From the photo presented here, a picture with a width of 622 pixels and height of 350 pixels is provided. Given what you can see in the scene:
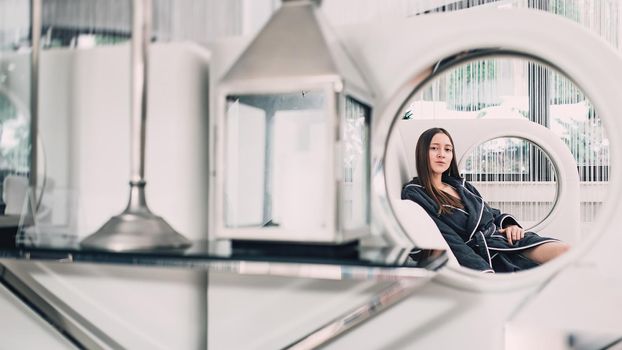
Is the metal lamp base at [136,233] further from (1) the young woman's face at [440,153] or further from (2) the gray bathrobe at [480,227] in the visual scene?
(1) the young woman's face at [440,153]

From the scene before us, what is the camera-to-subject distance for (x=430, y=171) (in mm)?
2260

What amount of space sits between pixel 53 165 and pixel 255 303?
44 centimetres

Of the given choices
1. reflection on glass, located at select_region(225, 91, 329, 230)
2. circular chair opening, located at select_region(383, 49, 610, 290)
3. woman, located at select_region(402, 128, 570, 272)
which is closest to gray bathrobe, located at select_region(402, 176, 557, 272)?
woman, located at select_region(402, 128, 570, 272)

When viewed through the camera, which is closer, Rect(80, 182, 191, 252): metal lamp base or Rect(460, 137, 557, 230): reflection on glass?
Rect(80, 182, 191, 252): metal lamp base

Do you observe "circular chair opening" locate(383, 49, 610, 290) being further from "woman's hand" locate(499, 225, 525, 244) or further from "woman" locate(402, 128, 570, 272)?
A: "woman's hand" locate(499, 225, 525, 244)

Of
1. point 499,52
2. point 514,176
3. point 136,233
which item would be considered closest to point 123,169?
point 136,233

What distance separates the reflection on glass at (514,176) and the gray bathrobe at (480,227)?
79 centimetres

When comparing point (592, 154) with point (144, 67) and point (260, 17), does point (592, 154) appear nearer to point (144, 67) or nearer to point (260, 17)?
point (260, 17)

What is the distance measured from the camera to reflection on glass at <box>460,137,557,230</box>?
3.13 meters

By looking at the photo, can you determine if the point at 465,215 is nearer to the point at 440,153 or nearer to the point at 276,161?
the point at 440,153

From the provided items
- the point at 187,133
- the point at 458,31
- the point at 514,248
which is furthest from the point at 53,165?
the point at 514,248

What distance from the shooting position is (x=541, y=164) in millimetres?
3162

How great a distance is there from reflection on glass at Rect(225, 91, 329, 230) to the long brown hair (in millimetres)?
1378

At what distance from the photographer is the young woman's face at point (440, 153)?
228 centimetres
